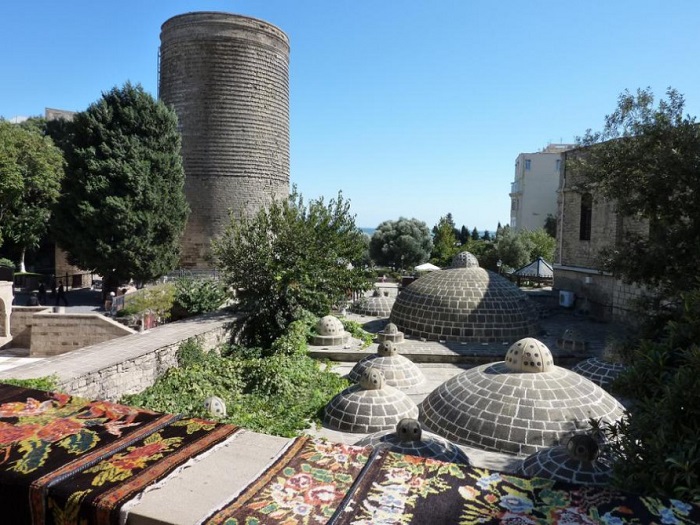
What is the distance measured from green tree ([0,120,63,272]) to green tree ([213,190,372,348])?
14.8 metres

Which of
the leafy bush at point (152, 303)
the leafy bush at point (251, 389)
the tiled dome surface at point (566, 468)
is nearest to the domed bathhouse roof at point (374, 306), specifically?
the leafy bush at point (251, 389)

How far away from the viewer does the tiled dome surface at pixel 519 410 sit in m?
9.02

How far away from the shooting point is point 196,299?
17625 mm

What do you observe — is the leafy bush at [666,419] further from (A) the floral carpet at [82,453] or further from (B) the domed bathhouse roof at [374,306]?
(B) the domed bathhouse roof at [374,306]

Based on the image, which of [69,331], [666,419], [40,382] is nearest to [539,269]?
[69,331]

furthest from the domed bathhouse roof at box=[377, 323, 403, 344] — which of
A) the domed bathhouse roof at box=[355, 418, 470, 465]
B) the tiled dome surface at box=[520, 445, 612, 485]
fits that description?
the tiled dome surface at box=[520, 445, 612, 485]

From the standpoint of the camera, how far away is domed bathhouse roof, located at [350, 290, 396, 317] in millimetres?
21266

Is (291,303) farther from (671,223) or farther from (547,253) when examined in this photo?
(547,253)

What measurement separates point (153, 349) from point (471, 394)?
22.7ft

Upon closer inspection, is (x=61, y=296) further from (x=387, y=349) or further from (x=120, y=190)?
(x=387, y=349)

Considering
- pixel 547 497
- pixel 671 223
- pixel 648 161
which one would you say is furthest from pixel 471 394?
pixel 547 497

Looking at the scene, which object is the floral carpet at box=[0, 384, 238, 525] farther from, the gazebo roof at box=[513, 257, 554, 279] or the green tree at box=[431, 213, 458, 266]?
the green tree at box=[431, 213, 458, 266]

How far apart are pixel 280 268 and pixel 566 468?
11458 mm

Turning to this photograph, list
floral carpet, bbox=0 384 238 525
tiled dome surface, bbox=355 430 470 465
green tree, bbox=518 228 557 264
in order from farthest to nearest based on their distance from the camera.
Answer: green tree, bbox=518 228 557 264 < tiled dome surface, bbox=355 430 470 465 < floral carpet, bbox=0 384 238 525
